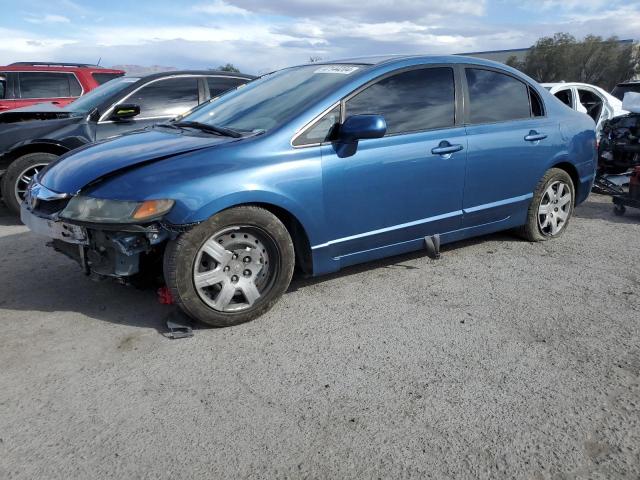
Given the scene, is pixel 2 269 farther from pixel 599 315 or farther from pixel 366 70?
pixel 599 315

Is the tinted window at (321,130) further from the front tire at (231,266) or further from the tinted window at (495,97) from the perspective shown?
the tinted window at (495,97)

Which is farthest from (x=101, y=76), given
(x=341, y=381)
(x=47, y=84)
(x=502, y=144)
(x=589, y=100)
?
(x=589, y=100)

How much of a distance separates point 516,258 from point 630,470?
2712 millimetres

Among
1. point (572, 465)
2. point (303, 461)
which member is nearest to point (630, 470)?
point (572, 465)

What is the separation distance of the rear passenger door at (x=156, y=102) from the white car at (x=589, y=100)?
705 centimetres

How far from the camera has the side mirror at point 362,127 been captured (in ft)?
11.6

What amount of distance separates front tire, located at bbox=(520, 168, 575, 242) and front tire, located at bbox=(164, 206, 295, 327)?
2.62 m

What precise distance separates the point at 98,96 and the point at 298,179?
4.39m

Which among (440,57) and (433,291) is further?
(440,57)

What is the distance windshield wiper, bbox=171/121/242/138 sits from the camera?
146 inches

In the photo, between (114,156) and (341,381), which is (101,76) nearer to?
(114,156)

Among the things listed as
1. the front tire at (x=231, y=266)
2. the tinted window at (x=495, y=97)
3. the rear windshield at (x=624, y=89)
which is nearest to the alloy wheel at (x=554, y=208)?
the tinted window at (x=495, y=97)

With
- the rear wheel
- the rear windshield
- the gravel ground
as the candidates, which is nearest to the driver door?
the gravel ground

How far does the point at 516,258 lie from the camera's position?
4.79m
